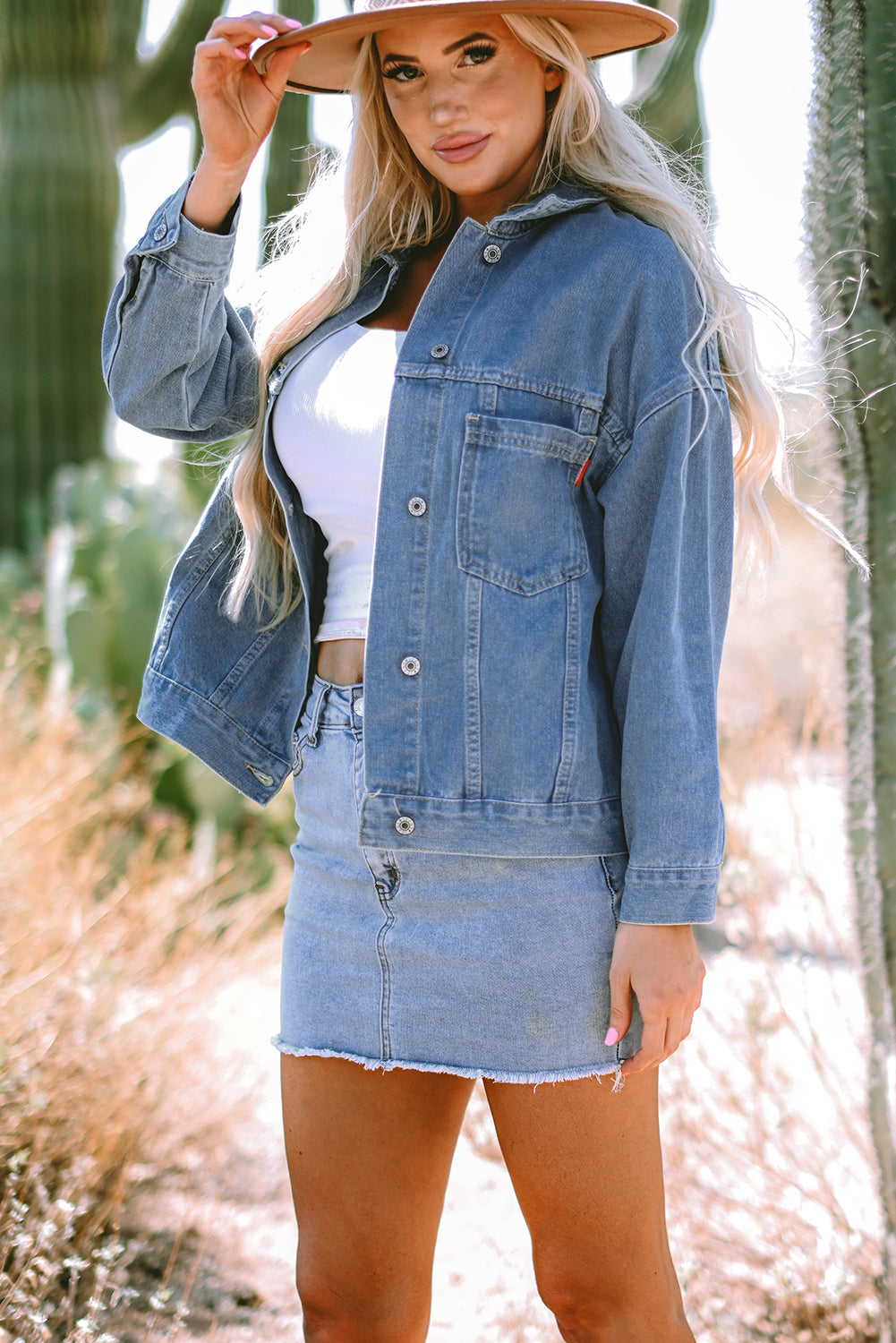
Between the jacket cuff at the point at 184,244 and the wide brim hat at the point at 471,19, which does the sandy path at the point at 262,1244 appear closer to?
the jacket cuff at the point at 184,244

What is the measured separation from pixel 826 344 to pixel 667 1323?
1.51m

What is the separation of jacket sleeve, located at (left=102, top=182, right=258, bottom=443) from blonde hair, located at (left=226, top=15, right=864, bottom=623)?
0.07 metres

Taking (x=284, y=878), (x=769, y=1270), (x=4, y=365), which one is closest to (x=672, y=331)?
(x=769, y=1270)

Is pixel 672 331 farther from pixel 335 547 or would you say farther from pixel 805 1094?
pixel 805 1094

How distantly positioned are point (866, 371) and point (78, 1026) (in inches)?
82.4

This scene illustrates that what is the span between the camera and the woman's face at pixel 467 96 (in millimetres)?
1556

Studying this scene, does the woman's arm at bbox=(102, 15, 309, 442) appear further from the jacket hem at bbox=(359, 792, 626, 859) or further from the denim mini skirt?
the jacket hem at bbox=(359, 792, 626, 859)

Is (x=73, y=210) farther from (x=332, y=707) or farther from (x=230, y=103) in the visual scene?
(x=332, y=707)

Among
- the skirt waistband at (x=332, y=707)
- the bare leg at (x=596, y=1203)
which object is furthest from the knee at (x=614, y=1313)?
the skirt waistband at (x=332, y=707)

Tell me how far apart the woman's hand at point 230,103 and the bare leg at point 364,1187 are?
1141mm

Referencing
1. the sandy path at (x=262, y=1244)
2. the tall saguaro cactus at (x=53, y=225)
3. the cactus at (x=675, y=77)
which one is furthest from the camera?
the tall saguaro cactus at (x=53, y=225)

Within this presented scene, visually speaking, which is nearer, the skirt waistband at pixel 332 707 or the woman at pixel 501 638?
the woman at pixel 501 638

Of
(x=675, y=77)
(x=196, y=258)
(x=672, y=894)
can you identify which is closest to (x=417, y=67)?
(x=196, y=258)

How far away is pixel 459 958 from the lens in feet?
4.59
